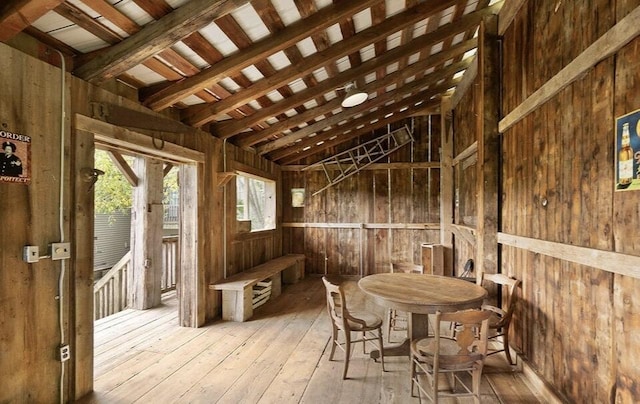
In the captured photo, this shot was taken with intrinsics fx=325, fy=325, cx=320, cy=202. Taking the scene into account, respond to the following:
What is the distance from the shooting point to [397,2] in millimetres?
2785

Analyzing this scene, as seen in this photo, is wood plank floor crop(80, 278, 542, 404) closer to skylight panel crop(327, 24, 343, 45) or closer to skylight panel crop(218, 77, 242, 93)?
skylight panel crop(218, 77, 242, 93)

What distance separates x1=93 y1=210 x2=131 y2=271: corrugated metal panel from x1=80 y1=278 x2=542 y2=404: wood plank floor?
14.8 feet

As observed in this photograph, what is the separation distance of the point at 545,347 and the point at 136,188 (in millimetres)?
4936

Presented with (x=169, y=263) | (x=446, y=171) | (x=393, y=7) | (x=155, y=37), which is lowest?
(x=169, y=263)

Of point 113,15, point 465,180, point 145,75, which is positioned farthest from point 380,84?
point 113,15

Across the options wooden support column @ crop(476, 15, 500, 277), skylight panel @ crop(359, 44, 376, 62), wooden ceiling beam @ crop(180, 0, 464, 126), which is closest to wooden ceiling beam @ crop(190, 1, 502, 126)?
wooden ceiling beam @ crop(180, 0, 464, 126)

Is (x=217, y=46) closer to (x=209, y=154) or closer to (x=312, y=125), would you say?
(x=209, y=154)

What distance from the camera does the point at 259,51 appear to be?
2.68 metres

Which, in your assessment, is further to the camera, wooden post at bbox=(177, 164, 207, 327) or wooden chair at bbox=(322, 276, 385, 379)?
wooden post at bbox=(177, 164, 207, 327)

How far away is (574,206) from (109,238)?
918cm

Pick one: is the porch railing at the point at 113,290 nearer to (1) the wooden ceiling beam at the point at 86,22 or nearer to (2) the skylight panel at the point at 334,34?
(1) the wooden ceiling beam at the point at 86,22

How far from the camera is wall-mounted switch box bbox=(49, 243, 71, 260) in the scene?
2.14m

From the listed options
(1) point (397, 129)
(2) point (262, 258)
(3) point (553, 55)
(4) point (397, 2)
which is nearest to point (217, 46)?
(4) point (397, 2)

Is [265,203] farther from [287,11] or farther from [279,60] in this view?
[287,11]
